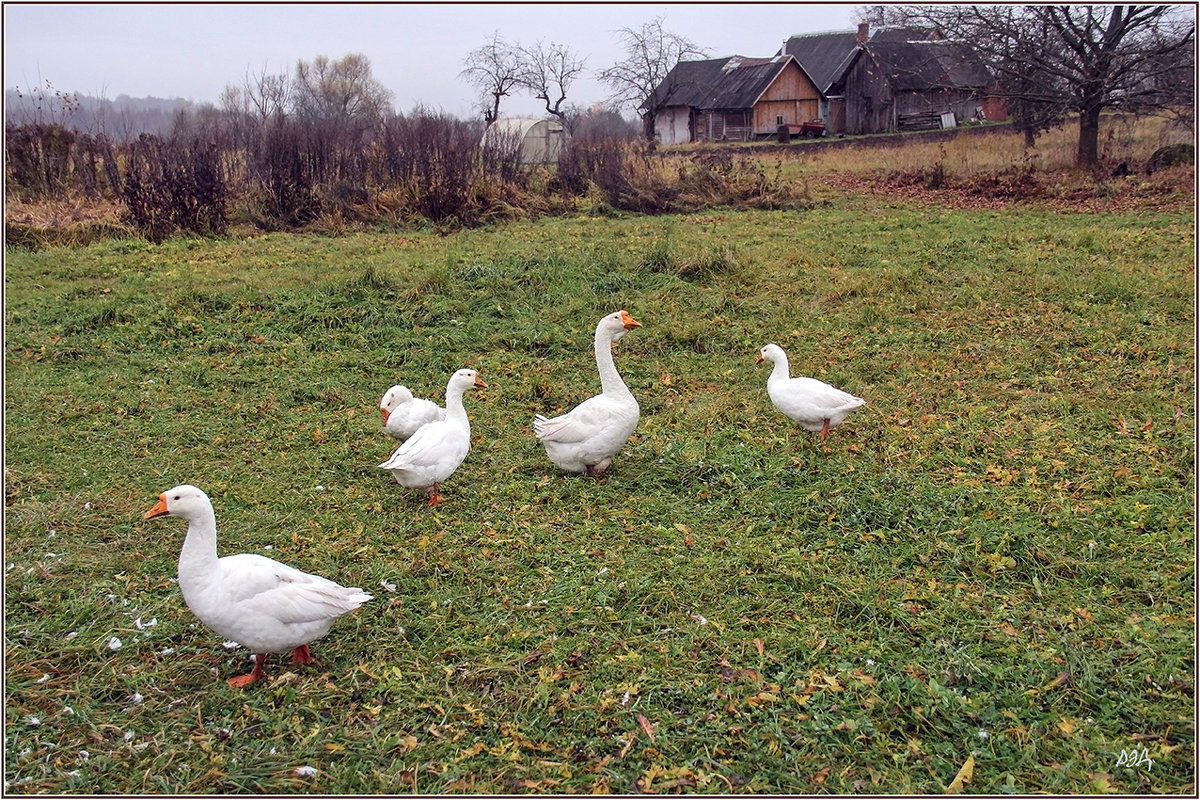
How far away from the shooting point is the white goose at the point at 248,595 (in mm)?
4098

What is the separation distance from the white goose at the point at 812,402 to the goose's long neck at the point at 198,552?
14.0 feet

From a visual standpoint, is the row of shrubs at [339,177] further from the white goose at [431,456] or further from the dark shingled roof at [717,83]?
the dark shingled roof at [717,83]

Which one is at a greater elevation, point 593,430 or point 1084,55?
point 1084,55

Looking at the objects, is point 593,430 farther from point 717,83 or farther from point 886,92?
point 717,83

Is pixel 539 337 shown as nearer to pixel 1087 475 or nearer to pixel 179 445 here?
pixel 179 445

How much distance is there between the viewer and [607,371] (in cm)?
670

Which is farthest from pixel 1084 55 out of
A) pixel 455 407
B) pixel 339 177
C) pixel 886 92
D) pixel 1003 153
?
pixel 886 92

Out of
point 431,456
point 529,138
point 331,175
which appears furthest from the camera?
point 529,138

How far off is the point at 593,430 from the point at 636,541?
1.10 m

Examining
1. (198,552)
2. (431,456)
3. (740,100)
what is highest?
(740,100)

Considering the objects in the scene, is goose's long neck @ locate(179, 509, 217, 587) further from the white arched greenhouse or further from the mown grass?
the white arched greenhouse

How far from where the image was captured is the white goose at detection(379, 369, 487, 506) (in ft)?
19.3

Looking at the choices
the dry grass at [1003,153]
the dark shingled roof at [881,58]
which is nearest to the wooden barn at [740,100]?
the dark shingled roof at [881,58]

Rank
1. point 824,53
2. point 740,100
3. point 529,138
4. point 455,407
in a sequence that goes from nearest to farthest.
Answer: point 455,407, point 529,138, point 740,100, point 824,53
